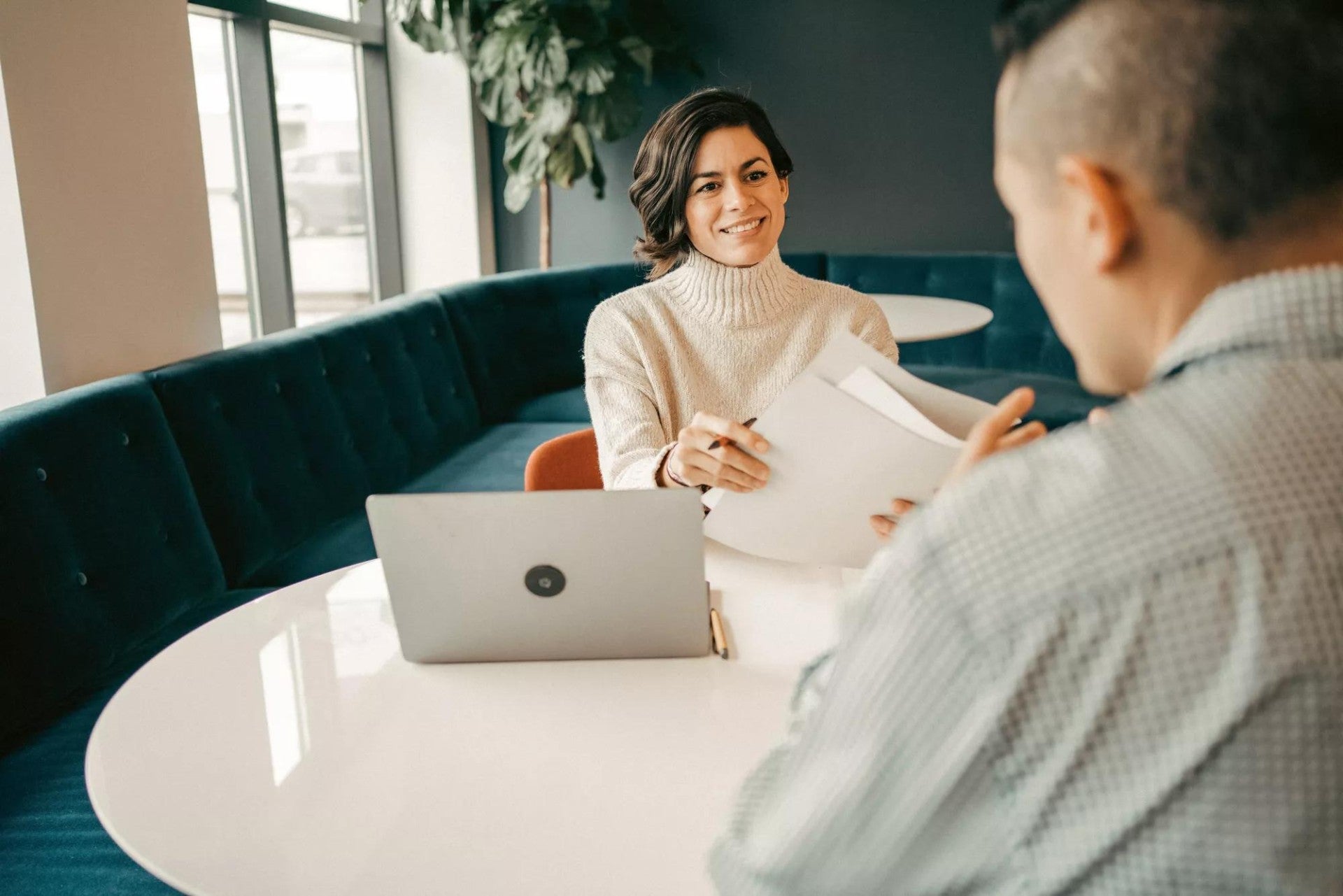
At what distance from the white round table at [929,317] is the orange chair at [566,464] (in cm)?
136

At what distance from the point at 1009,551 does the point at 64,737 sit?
1609 mm

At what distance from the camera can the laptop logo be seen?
3.62ft

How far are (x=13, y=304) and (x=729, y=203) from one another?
1409 millimetres

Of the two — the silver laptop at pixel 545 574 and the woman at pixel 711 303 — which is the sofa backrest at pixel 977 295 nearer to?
the woman at pixel 711 303

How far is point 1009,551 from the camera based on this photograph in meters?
0.49

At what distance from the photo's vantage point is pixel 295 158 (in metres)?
4.02

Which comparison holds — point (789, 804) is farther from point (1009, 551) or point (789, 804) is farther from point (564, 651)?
point (564, 651)

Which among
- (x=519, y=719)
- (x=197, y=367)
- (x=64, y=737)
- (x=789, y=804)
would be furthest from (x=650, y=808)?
(x=197, y=367)

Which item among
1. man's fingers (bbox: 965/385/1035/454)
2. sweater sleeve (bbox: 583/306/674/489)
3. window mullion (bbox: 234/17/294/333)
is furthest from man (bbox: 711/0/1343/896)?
window mullion (bbox: 234/17/294/333)

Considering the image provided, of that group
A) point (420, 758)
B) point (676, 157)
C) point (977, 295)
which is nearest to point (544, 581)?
point (420, 758)

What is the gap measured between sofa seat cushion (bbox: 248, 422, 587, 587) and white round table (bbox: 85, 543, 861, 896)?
3.62 feet

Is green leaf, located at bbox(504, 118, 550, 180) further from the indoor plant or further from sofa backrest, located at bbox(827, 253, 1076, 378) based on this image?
sofa backrest, located at bbox(827, 253, 1076, 378)

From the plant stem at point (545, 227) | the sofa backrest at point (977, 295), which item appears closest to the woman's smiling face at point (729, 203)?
the plant stem at point (545, 227)

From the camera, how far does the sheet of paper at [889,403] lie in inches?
44.8
